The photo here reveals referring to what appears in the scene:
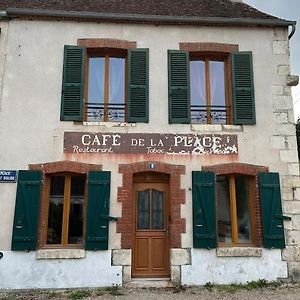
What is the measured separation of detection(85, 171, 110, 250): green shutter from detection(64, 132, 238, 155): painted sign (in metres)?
0.60

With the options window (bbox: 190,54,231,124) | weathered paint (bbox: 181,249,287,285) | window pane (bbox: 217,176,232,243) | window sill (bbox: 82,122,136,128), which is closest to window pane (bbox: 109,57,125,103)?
window sill (bbox: 82,122,136,128)

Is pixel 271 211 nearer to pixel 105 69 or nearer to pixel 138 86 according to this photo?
pixel 138 86

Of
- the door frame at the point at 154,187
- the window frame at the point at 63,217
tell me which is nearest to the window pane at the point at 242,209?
the door frame at the point at 154,187

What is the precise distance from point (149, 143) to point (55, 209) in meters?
2.37

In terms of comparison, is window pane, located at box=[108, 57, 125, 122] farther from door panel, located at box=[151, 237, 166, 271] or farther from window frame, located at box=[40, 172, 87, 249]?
door panel, located at box=[151, 237, 166, 271]

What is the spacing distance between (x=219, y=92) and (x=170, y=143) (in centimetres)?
170

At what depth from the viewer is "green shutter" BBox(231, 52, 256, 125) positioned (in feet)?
25.2

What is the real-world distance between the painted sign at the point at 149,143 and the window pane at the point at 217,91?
48 cm

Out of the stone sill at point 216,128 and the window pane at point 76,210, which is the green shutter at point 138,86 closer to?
the stone sill at point 216,128

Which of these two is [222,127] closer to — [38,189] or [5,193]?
[38,189]

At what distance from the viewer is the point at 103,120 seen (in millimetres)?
7609

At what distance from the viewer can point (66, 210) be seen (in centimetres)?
729

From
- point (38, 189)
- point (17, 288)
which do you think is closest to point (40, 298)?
point (17, 288)

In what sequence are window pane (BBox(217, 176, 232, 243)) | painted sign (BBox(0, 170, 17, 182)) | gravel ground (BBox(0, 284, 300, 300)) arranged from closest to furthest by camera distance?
gravel ground (BBox(0, 284, 300, 300))
painted sign (BBox(0, 170, 17, 182))
window pane (BBox(217, 176, 232, 243))
